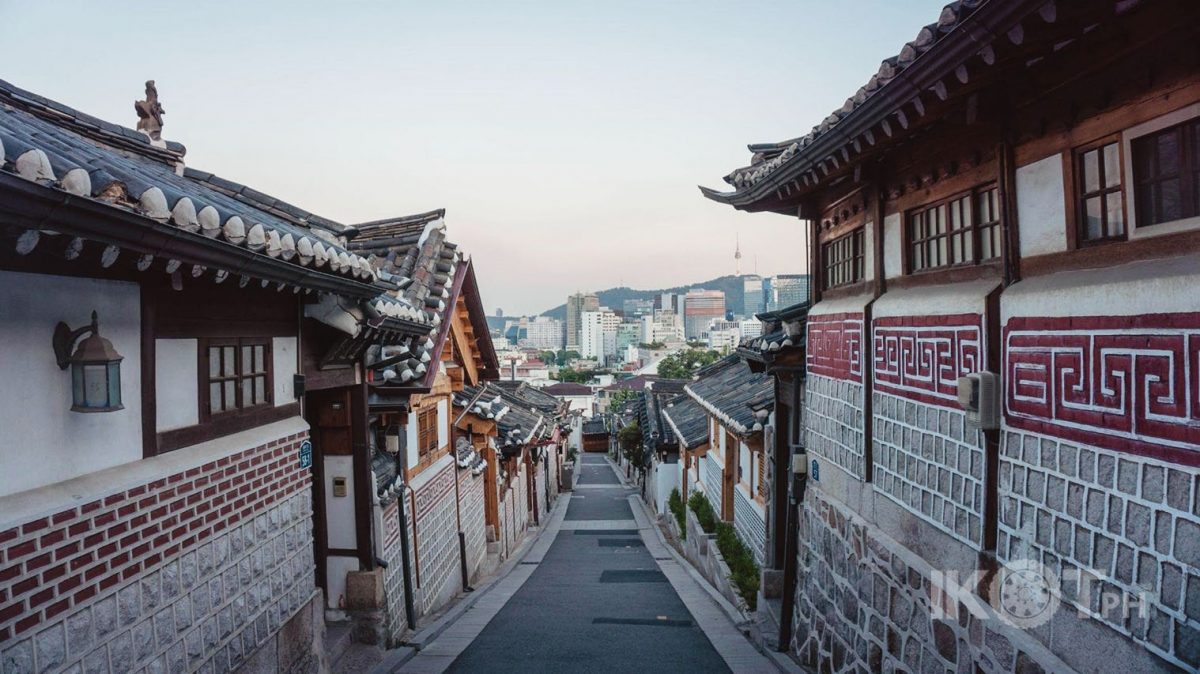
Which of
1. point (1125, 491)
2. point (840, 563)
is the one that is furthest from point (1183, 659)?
point (840, 563)

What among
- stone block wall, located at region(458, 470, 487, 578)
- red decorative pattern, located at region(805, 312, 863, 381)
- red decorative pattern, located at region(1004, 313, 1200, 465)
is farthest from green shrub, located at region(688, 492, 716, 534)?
red decorative pattern, located at region(1004, 313, 1200, 465)

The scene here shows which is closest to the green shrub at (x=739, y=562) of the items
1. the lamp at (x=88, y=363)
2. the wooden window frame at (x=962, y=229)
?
the wooden window frame at (x=962, y=229)

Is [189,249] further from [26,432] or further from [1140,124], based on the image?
[1140,124]

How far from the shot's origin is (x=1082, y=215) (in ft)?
15.8

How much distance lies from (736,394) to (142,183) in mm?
16945

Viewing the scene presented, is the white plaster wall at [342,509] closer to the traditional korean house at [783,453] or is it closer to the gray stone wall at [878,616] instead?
the traditional korean house at [783,453]

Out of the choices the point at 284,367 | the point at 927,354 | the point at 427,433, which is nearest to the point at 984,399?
the point at 927,354

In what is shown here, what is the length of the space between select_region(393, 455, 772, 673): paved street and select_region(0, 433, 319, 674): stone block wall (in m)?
3.73

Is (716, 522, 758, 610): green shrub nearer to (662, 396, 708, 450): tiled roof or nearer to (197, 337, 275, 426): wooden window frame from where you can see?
(662, 396, 708, 450): tiled roof

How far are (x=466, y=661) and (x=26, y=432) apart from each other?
25.2 feet

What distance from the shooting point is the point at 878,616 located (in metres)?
7.71

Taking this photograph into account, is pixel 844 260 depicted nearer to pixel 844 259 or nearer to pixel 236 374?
pixel 844 259

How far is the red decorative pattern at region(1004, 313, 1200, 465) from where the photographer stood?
378 cm

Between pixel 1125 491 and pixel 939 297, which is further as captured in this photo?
pixel 939 297
